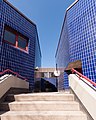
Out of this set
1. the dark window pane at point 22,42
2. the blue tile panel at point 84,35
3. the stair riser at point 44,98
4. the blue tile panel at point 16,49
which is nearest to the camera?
the stair riser at point 44,98

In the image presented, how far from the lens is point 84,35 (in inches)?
224

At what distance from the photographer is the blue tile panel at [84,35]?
515cm

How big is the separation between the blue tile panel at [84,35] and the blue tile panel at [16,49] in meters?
2.53

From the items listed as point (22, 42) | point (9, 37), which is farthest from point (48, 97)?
point (22, 42)

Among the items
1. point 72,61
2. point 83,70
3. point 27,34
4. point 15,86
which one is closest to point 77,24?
point 72,61

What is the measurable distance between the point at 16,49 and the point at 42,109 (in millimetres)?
4277

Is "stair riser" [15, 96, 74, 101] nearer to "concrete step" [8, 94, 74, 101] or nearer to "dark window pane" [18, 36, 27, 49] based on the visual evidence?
"concrete step" [8, 94, 74, 101]

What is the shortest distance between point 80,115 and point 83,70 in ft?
11.5

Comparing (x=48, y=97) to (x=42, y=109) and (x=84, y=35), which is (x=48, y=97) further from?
(x=84, y=35)

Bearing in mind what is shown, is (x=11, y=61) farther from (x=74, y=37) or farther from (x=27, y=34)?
(x=74, y=37)

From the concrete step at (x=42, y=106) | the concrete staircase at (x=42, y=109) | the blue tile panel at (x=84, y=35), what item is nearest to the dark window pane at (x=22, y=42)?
the blue tile panel at (x=84, y=35)

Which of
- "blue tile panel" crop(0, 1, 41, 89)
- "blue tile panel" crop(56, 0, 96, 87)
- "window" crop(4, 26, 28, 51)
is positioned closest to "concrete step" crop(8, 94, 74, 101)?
"blue tile panel" crop(56, 0, 96, 87)

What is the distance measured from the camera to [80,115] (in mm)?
2188

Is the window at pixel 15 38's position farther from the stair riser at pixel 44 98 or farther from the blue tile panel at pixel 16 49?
the stair riser at pixel 44 98
